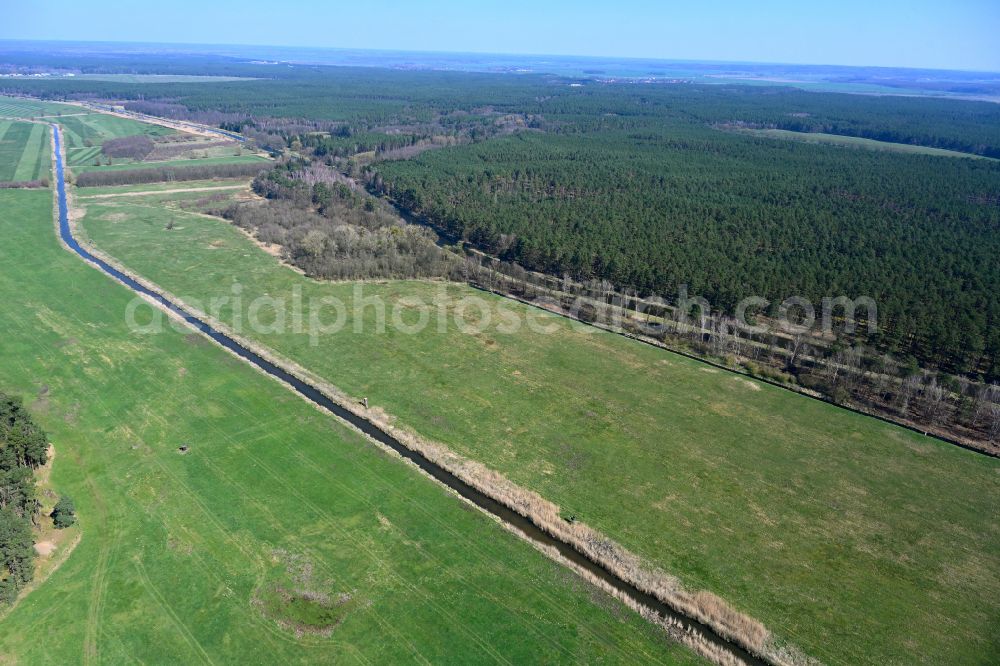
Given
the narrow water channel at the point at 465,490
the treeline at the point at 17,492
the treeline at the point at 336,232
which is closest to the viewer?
the treeline at the point at 17,492

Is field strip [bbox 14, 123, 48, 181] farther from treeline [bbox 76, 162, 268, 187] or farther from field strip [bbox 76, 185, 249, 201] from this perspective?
A: field strip [bbox 76, 185, 249, 201]

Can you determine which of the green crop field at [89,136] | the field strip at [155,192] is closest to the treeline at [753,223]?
the field strip at [155,192]

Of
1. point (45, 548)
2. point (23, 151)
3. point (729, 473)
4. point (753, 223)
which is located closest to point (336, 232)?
point (45, 548)

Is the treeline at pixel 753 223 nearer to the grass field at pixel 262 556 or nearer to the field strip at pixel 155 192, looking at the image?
the field strip at pixel 155 192

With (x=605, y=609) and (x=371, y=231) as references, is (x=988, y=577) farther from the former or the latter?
(x=371, y=231)

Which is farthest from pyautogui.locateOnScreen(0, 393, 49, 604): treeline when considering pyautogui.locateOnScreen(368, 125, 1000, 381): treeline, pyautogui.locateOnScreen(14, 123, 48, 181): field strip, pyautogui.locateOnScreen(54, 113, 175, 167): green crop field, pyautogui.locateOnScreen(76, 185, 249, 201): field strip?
pyautogui.locateOnScreen(54, 113, 175, 167): green crop field

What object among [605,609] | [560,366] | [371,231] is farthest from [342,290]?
[605,609]

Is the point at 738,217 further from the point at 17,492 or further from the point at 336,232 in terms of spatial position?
the point at 17,492
